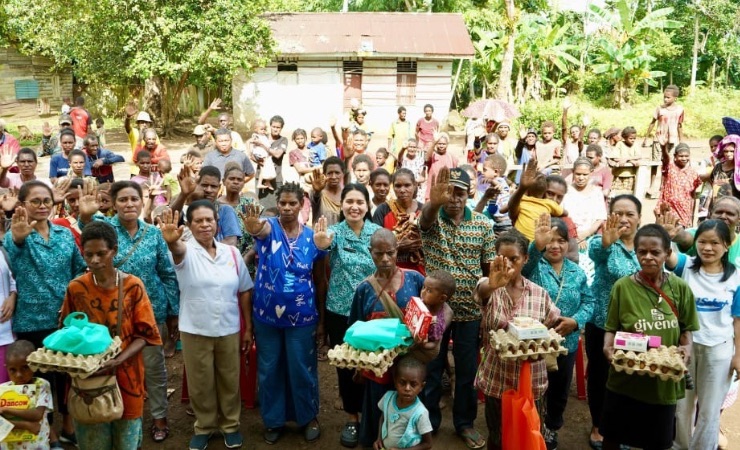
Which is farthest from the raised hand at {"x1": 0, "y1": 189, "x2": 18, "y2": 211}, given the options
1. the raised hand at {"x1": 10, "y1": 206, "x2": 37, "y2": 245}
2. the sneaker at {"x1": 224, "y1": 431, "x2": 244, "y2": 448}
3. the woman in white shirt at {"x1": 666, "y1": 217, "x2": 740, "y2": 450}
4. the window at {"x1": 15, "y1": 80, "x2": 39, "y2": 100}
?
the window at {"x1": 15, "y1": 80, "x2": 39, "y2": 100}

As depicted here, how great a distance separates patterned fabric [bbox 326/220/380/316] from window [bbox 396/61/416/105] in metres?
17.8

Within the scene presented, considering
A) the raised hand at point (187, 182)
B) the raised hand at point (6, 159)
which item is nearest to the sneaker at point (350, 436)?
the raised hand at point (187, 182)

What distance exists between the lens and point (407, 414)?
135 inches

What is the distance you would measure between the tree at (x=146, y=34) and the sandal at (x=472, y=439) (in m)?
14.0

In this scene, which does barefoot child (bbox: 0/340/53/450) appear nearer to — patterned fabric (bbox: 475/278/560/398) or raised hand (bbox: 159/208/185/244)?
raised hand (bbox: 159/208/185/244)

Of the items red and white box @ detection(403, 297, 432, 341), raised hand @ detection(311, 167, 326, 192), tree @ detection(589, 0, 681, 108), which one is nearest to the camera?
red and white box @ detection(403, 297, 432, 341)

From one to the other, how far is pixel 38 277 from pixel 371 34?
60.7 ft

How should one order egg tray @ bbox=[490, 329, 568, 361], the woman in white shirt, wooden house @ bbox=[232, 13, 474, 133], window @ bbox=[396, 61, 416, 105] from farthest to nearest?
window @ bbox=[396, 61, 416, 105] → wooden house @ bbox=[232, 13, 474, 133] → the woman in white shirt → egg tray @ bbox=[490, 329, 568, 361]

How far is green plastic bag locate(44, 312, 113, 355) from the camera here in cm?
298

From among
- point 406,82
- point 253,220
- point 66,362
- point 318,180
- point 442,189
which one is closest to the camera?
point 66,362

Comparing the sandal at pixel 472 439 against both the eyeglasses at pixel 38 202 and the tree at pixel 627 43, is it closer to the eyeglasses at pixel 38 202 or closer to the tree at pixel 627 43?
the eyeglasses at pixel 38 202

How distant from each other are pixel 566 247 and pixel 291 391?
2.22 meters

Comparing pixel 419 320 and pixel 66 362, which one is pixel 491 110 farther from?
pixel 66 362

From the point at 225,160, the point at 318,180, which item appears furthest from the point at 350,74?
the point at 318,180
